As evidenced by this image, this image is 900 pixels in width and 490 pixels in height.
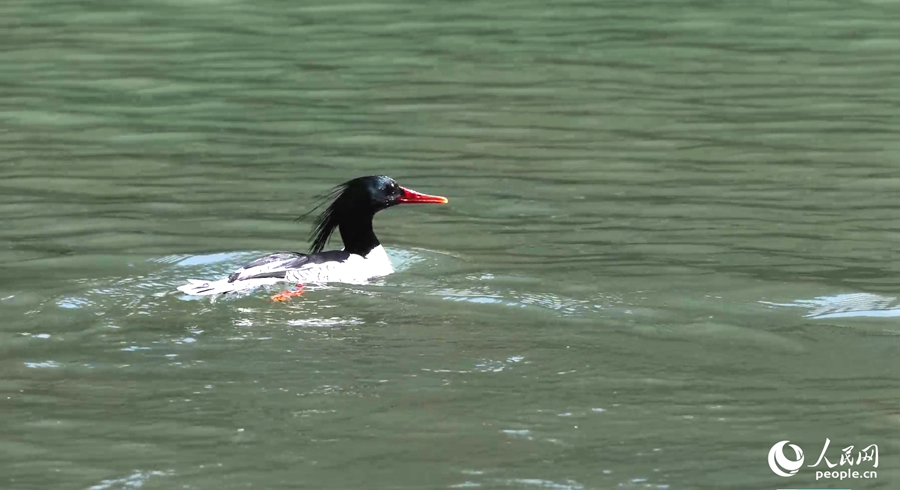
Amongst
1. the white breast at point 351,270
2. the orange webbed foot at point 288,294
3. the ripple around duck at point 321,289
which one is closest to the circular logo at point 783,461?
the ripple around duck at point 321,289

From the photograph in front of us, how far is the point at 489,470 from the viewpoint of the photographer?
18.9 feet

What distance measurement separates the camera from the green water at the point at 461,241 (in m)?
6.11

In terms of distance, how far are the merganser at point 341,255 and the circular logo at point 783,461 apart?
3.46 metres

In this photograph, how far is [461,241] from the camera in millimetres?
9734

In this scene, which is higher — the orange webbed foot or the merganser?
the merganser

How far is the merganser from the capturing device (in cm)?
863

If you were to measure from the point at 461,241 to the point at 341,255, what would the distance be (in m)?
0.84

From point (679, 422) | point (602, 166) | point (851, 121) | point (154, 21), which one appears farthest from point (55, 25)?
point (679, 422)

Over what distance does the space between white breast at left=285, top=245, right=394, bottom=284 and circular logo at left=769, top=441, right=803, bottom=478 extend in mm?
3597

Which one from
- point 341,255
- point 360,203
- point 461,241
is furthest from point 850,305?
point 360,203

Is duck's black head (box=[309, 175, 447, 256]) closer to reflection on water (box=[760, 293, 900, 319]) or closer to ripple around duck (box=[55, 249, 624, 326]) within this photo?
ripple around duck (box=[55, 249, 624, 326])

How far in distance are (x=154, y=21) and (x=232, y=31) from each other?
1177 mm

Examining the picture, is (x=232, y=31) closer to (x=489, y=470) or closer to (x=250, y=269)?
(x=250, y=269)

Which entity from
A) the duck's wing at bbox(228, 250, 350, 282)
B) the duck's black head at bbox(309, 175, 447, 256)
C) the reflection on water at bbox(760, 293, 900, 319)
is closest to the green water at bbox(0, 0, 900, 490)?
the reflection on water at bbox(760, 293, 900, 319)
